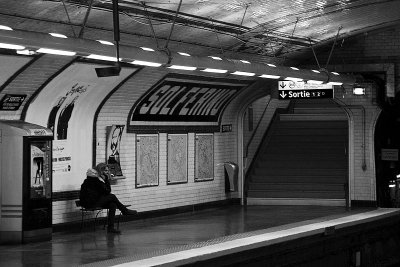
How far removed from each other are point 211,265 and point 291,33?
25.8 ft

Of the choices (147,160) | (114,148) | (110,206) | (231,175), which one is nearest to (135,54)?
(110,206)

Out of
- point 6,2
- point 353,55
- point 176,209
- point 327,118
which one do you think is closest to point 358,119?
point 353,55

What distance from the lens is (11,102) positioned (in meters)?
14.5

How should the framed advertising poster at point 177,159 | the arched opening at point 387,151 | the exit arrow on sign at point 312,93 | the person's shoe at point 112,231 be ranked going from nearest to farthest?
1. the person's shoe at point 112,231
2. the exit arrow on sign at point 312,93
3. the framed advertising poster at point 177,159
4. the arched opening at point 387,151

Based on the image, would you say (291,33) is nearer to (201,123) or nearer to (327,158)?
(201,123)

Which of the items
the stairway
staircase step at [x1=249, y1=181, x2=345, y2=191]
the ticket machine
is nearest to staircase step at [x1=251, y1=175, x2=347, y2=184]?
the stairway

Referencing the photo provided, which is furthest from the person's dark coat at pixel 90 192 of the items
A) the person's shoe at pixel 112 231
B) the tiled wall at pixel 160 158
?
the tiled wall at pixel 160 158

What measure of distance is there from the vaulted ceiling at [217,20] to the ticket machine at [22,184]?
5.46 feet

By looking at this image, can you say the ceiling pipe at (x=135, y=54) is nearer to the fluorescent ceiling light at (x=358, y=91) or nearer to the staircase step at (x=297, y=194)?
the fluorescent ceiling light at (x=358, y=91)

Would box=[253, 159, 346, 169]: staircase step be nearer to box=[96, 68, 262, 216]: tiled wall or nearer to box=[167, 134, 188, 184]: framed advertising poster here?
box=[96, 68, 262, 216]: tiled wall

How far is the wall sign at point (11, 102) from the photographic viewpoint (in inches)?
564

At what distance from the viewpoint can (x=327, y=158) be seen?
2402 centimetres

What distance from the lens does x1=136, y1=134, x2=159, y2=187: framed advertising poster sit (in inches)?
720

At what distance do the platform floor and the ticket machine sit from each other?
24 centimetres
